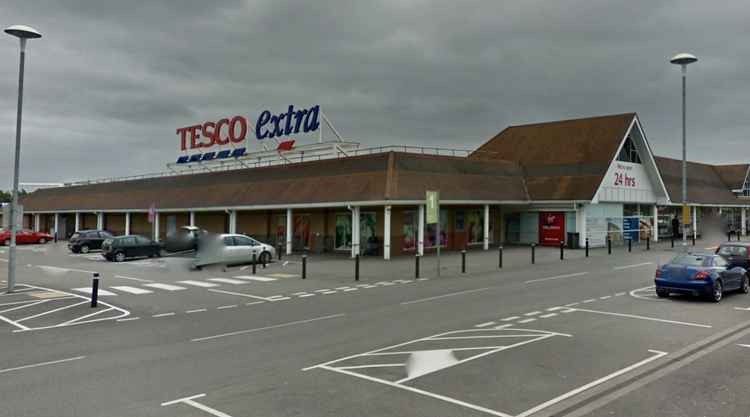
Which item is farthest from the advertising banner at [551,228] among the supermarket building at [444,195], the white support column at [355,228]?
the white support column at [355,228]

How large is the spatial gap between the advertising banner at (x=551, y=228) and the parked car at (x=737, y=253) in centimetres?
1702

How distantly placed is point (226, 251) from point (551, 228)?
74.6 feet

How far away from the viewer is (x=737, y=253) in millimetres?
19656

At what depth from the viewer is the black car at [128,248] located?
30609 mm

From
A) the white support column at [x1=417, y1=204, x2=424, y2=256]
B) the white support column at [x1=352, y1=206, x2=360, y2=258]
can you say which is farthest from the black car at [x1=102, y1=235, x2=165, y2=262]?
the white support column at [x1=417, y1=204, x2=424, y2=256]

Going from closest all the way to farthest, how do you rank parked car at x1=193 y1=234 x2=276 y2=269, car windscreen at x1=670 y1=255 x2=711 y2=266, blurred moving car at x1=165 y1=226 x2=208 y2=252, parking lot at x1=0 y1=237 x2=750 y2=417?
1. parking lot at x1=0 y1=237 x2=750 y2=417
2. car windscreen at x1=670 y1=255 x2=711 y2=266
3. parked car at x1=193 y1=234 x2=276 y2=269
4. blurred moving car at x1=165 y1=226 x2=208 y2=252

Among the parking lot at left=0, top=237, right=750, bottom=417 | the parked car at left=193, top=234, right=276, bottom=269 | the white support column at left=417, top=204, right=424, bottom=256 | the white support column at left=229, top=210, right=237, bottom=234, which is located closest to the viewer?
the parking lot at left=0, top=237, right=750, bottom=417

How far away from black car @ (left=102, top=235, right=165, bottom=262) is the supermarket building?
1715mm

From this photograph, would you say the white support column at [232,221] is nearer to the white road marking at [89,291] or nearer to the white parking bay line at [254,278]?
the white parking bay line at [254,278]

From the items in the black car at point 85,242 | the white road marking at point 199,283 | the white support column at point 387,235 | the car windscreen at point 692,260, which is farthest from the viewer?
the black car at point 85,242

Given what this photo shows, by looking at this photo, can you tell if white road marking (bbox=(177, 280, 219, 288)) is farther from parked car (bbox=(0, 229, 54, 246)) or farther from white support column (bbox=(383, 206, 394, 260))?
parked car (bbox=(0, 229, 54, 246))

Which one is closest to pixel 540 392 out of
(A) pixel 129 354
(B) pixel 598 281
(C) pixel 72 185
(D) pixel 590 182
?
(A) pixel 129 354

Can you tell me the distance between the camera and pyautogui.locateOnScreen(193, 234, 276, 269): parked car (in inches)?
1021

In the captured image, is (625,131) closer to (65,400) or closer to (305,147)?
(305,147)
